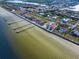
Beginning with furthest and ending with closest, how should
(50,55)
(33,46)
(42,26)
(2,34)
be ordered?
(42,26)
(2,34)
(33,46)
(50,55)

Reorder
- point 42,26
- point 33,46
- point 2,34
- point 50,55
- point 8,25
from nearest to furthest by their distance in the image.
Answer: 1. point 50,55
2. point 33,46
3. point 2,34
4. point 42,26
5. point 8,25

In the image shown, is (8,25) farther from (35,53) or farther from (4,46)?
(35,53)

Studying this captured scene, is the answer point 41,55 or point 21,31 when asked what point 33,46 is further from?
point 21,31

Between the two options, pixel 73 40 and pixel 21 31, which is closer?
pixel 73 40

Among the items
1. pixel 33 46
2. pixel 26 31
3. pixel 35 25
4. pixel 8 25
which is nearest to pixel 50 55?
pixel 33 46

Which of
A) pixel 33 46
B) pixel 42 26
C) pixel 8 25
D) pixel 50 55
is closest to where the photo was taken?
pixel 50 55

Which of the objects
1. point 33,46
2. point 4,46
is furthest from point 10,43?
point 33,46
